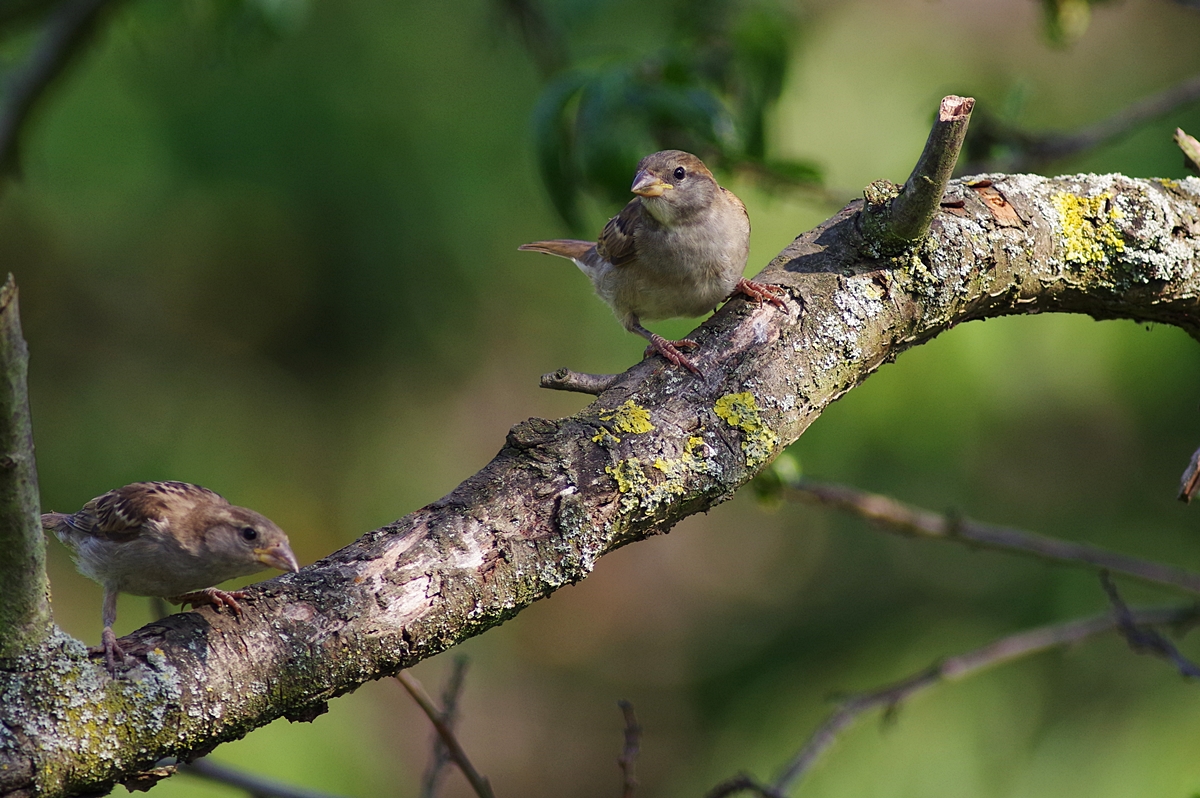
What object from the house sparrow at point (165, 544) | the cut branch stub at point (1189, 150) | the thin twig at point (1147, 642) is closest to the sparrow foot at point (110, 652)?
the house sparrow at point (165, 544)

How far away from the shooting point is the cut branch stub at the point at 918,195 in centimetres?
217

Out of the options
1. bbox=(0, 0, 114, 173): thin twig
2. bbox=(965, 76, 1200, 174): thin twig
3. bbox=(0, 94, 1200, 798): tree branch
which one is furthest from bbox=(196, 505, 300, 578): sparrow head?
bbox=(0, 0, 114, 173): thin twig

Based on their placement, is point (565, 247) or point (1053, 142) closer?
point (1053, 142)

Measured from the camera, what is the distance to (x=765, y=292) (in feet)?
7.84

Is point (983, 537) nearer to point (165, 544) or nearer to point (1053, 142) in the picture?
point (1053, 142)

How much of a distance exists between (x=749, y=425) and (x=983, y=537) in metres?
1.45

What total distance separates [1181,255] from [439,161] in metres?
5.42

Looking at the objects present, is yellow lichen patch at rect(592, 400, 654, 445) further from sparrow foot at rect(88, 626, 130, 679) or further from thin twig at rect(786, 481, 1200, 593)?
thin twig at rect(786, 481, 1200, 593)

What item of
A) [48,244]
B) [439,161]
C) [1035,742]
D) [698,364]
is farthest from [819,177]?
[48,244]

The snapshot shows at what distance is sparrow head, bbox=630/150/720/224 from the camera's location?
3490 mm

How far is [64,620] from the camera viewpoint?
243 inches

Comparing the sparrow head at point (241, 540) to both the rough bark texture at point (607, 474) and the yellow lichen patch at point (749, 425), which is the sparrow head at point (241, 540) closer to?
the rough bark texture at point (607, 474)

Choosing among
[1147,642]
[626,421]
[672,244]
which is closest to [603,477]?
[626,421]

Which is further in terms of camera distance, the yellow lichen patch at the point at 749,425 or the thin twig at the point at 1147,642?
the thin twig at the point at 1147,642
